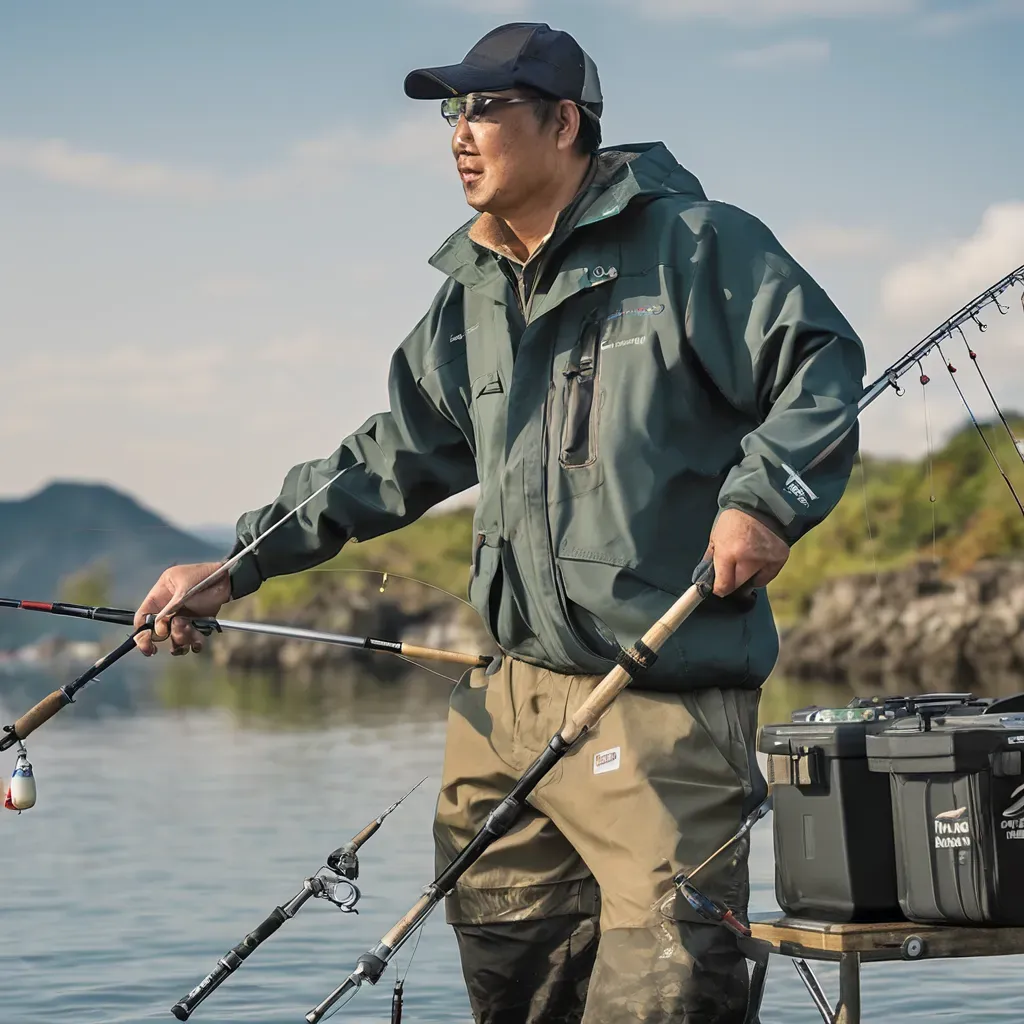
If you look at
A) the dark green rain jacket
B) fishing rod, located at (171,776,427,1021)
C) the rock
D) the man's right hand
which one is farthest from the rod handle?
the rock

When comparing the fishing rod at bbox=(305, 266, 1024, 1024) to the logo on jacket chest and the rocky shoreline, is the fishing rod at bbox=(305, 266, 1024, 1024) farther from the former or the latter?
the rocky shoreline

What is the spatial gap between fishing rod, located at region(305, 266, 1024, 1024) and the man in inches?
1.2

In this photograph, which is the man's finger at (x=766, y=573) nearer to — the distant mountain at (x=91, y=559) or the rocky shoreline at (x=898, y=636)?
the distant mountain at (x=91, y=559)

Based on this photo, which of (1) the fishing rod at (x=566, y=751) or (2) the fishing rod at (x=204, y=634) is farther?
(2) the fishing rod at (x=204, y=634)

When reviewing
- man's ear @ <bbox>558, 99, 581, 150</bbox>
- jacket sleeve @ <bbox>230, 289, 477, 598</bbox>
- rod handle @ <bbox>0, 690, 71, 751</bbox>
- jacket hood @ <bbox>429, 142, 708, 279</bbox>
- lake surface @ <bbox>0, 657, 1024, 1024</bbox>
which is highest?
man's ear @ <bbox>558, 99, 581, 150</bbox>

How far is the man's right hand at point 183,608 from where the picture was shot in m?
4.76

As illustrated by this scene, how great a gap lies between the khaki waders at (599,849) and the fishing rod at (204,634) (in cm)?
19

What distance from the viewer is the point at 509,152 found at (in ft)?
14.0

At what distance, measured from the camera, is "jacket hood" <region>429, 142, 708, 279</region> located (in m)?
4.21

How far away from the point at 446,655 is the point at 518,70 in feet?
4.33

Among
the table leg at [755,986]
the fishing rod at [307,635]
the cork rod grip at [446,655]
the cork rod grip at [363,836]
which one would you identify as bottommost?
the table leg at [755,986]

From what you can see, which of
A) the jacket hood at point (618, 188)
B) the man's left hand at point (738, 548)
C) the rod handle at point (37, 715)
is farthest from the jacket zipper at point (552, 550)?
the rod handle at point (37, 715)

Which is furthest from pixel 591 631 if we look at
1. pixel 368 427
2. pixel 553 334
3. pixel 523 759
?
pixel 368 427

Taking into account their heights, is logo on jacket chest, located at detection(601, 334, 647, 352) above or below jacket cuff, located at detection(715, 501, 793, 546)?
above
